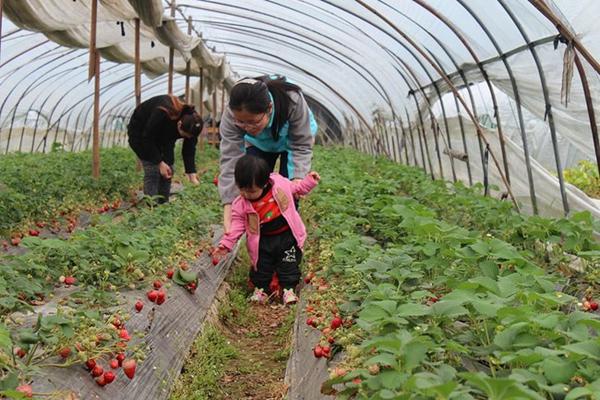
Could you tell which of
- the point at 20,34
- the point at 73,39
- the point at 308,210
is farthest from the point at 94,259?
the point at 20,34

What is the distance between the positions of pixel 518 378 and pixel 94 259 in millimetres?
2605

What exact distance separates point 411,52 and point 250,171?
6.75 m

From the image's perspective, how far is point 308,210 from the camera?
25.3 ft

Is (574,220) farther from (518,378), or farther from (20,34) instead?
(20,34)

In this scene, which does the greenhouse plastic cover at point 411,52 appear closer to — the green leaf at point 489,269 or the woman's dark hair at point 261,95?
the woman's dark hair at point 261,95

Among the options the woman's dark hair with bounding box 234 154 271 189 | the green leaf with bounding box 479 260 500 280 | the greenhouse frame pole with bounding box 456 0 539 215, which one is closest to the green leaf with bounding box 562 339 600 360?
the green leaf with bounding box 479 260 500 280

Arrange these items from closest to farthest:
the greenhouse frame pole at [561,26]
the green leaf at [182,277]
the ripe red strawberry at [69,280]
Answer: the ripe red strawberry at [69,280], the green leaf at [182,277], the greenhouse frame pole at [561,26]

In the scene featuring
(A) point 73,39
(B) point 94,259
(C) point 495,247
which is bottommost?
(B) point 94,259

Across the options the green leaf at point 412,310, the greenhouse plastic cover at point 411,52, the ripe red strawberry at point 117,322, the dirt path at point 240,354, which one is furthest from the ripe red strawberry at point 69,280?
the greenhouse plastic cover at point 411,52

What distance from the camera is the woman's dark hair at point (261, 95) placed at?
411 centimetres

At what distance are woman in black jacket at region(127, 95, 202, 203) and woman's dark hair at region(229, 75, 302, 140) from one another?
2406 mm

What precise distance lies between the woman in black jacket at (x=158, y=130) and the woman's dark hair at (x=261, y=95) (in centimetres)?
241

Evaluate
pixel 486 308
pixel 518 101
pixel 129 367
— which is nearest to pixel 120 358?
pixel 129 367

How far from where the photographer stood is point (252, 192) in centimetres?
463
